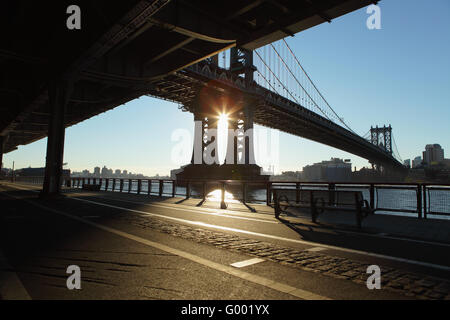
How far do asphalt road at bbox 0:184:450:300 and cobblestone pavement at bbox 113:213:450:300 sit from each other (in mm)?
12

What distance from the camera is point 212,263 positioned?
411cm

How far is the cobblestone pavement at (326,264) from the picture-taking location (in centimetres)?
318

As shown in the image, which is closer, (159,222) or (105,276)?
(105,276)

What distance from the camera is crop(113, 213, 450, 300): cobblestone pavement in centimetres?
318

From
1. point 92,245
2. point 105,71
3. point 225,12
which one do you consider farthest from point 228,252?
point 105,71

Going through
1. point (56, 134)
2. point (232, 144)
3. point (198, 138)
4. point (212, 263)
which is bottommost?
point (212, 263)

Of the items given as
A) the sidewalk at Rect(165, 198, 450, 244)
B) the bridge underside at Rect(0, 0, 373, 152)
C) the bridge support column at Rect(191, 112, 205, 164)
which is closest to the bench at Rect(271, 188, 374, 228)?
the sidewalk at Rect(165, 198, 450, 244)

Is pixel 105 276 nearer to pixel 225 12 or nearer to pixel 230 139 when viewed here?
pixel 225 12

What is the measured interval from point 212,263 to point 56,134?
1663 cm

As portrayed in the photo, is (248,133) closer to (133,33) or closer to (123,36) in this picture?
(133,33)

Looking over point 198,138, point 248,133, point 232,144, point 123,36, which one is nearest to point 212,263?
point 123,36

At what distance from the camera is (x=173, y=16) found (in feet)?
41.3

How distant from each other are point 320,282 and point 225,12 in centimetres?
1309
